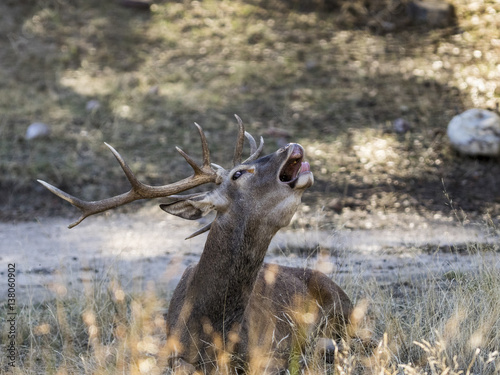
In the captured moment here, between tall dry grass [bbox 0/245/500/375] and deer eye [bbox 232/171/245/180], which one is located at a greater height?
deer eye [bbox 232/171/245/180]

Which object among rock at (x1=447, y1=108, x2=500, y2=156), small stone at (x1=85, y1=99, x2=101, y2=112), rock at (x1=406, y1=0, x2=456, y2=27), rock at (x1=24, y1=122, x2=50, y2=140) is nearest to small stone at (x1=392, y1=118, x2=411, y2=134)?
rock at (x1=447, y1=108, x2=500, y2=156)

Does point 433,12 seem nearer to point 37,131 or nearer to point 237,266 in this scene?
point 37,131

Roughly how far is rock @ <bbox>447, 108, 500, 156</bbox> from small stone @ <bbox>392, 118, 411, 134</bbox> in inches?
27.5

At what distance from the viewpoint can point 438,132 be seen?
881 centimetres

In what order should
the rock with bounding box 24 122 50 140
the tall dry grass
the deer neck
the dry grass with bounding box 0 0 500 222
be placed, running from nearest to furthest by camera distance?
1. the deer neck
2. the tall dry grass
3. the dry grass with bounding box 0 0 500 222
4. the rock with bounding box 24 122 50 140

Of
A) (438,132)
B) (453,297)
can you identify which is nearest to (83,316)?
(453,297)

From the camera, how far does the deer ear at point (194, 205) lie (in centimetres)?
414

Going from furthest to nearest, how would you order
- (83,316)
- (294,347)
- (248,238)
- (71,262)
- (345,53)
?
(345,53) < (71,262) < (83,316) < (294,347) < (248,238)

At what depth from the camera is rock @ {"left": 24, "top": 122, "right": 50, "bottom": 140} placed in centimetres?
926

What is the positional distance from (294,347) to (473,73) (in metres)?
6.72

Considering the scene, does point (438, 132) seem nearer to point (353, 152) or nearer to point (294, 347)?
point (353, 152)

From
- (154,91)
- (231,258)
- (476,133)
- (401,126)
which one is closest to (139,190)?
(231,258)

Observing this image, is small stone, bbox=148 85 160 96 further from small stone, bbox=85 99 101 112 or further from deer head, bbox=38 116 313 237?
deer head, bbox=38 116 313 237

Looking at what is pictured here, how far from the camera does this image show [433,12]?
1136cm
